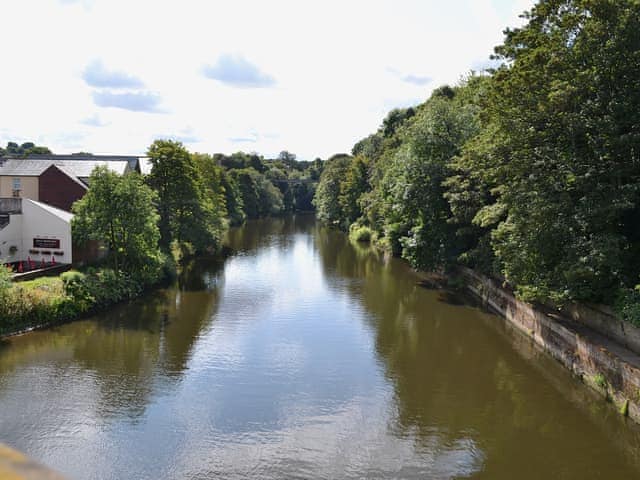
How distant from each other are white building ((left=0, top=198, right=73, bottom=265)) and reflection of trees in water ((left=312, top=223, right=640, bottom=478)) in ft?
52.8

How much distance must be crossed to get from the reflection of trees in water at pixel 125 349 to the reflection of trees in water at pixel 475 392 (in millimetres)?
7671

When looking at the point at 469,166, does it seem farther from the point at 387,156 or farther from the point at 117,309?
the point at 387,156

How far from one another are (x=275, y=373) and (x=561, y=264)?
34.2ft

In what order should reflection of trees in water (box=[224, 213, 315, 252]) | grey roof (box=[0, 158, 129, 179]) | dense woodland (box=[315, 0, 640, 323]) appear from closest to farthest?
dense woodland (box=[315, 0, 640, 323]), grey roof (box=[0, 158, 129, 179]), reflection of trees in water (box=[224, 213, 315, 252])

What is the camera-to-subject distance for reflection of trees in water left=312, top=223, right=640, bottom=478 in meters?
14.2

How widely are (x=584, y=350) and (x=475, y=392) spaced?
397 cm

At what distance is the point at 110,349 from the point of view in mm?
20891

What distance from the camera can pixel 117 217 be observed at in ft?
91.9

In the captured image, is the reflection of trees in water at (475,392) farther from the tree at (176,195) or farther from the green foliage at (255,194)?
the green foliage at (255,194)

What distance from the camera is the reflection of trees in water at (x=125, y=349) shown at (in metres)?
17.3


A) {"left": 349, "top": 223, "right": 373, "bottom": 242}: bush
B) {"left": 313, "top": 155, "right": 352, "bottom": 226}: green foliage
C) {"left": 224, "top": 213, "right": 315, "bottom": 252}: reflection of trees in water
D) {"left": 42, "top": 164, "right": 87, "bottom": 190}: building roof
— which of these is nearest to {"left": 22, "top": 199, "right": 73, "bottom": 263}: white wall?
{"left": 42, "top": 164, "right": 87, "bottom": 190}: building roof

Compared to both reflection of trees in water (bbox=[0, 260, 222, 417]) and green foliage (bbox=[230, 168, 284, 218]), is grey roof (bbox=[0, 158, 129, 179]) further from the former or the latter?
green foliage (bbox=[230, 168, 284, 218])

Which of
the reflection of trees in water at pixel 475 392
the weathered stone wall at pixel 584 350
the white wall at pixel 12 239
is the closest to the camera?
the reflection of trees in water at pixel 475 392

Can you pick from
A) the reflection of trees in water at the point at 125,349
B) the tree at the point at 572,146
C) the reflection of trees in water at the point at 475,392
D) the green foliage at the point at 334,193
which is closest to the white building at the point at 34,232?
the reflection of trees in water at the point at 125,349
